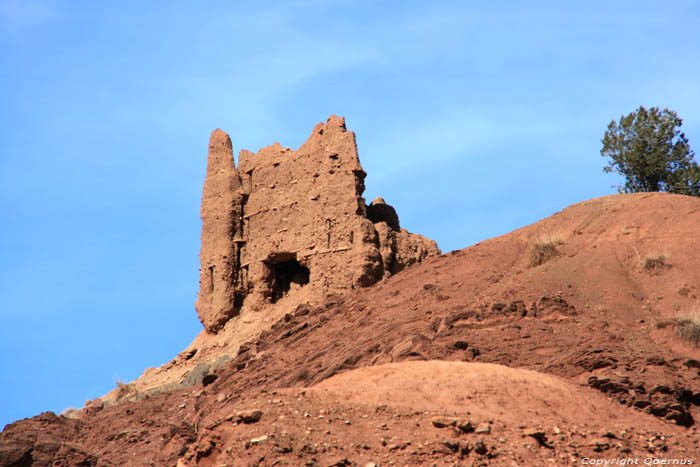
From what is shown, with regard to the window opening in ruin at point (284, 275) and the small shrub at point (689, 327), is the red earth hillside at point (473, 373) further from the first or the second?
the window opening in ruin at point (284, 275)

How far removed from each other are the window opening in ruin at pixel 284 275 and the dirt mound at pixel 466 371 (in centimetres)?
106

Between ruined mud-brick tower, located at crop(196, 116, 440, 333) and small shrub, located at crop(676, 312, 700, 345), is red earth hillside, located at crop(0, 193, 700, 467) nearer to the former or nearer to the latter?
small shrub, located at crop(676, 312, 700, 345)

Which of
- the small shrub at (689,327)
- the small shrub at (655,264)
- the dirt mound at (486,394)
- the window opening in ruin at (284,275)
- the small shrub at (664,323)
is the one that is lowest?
the dirt mound at (486,394)

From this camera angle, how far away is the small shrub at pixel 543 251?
74.7 ft

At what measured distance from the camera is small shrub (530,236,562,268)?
2278 cm

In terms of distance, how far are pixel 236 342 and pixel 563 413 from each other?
47.7 feet

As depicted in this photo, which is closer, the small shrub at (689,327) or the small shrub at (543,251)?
the small shrub at (689,327)

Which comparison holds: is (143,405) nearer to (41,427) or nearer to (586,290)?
(41,427)

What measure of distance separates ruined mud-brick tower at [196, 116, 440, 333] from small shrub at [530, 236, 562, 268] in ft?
14.7

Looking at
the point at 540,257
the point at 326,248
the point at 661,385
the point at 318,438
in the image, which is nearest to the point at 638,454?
the point at 661,385

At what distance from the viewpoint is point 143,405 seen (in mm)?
24375

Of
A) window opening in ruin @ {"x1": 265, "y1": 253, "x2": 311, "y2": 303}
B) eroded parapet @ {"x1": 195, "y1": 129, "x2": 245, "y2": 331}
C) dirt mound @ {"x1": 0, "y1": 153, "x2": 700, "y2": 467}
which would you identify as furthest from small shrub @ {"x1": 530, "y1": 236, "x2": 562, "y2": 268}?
eroded parapet @ {"x1": 195, "y1": 129, "x2": 245, "y2": 331}

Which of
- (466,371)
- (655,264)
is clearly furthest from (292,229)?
(466,371)

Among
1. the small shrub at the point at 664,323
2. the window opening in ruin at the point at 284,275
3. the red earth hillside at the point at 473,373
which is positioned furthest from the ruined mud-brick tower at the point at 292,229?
Answer: the small shrub at the point at 664,323
